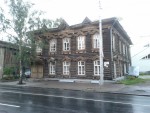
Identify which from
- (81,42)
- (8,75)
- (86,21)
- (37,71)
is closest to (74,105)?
(81,42)

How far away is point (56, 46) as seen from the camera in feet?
101

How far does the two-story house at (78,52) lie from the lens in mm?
26094

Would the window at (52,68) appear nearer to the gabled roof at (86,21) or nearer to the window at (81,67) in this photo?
the window at (81,67)

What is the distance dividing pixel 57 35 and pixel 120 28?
9160mm

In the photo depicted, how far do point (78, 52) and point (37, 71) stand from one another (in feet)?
27.6

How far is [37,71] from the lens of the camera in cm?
3297

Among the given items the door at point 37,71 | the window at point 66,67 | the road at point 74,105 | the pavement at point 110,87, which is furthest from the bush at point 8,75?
the road at point 74,105

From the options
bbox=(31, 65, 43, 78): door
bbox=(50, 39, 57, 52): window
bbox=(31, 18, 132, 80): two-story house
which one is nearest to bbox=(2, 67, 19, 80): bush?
bbox=(31, 65, 43, 78): door

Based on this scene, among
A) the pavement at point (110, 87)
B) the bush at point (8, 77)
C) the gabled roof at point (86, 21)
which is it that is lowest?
the pavement at point (110, 87)

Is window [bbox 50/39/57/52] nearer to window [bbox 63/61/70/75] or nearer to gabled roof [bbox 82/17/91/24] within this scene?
window [bbox 63/61/70/75]

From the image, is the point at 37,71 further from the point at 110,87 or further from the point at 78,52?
the point at 110,87

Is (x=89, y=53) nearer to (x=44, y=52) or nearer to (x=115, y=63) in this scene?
(x=115, y=63)

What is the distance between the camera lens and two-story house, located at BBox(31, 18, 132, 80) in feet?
85.6

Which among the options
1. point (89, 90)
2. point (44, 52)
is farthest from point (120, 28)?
point (89, 90)
